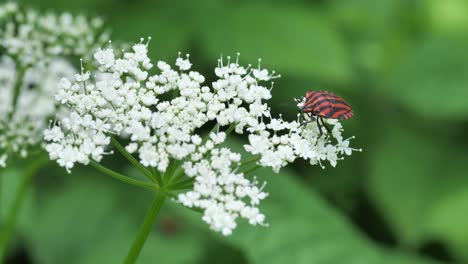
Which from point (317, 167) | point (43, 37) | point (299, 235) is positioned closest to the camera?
point (43, 37)

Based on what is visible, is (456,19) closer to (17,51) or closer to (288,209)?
(288,209)

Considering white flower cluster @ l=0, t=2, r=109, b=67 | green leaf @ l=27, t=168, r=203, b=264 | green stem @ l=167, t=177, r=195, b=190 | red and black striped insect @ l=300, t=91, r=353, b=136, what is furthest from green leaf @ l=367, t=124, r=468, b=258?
green stem @ l=167, t=177, r=195, b=190

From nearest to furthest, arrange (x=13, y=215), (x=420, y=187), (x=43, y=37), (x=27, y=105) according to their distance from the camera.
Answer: (x=13, y=215)
(x=43, y=37)
(x=27, y=105)
(x=420, y=187)

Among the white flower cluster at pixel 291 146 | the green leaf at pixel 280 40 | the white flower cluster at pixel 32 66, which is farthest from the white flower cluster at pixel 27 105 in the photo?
the green leaf at pixel 280 40

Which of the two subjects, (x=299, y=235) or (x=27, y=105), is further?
(x=299, y=235)

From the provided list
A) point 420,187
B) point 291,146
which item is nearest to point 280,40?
point 420,187

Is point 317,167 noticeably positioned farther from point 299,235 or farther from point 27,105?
point 27,105

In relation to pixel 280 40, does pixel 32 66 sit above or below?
below

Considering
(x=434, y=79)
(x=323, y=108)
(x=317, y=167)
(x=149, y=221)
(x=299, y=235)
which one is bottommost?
(x=149, y=221)
